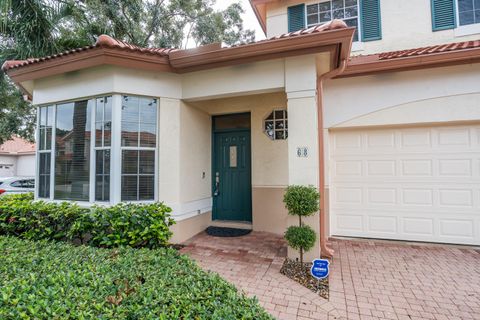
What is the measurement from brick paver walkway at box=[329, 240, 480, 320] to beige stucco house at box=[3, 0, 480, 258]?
1.64ft

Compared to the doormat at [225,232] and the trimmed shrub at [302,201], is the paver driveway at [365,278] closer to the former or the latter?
the doormat at [225,232]

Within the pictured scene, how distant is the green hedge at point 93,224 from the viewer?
13.0 feet

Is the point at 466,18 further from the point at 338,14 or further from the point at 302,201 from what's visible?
the point at 302,201

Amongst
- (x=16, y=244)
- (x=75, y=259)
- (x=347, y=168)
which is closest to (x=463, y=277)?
(x=347, y=168)

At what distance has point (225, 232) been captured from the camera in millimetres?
5613

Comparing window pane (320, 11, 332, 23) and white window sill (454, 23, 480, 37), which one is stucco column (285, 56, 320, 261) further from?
white window sill (454, 23, 480, 37)

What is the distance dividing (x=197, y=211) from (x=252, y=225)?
4.35 feet

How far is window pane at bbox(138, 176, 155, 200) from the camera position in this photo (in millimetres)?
4766

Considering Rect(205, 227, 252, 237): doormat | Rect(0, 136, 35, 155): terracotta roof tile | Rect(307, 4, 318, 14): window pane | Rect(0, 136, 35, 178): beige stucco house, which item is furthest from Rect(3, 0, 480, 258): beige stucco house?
Rect(0, 136, 35, 155): terracotta roof tile

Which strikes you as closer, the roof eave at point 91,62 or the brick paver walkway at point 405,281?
the brick paver walkway at point 405,281

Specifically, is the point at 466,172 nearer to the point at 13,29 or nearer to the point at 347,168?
the point at 347,168

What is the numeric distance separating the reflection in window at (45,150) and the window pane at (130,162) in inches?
73.7

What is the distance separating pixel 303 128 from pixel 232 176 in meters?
2.61

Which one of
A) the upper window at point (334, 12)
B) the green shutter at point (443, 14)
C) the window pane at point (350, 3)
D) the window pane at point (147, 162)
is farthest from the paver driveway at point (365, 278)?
the window pane at point (350, 3)
